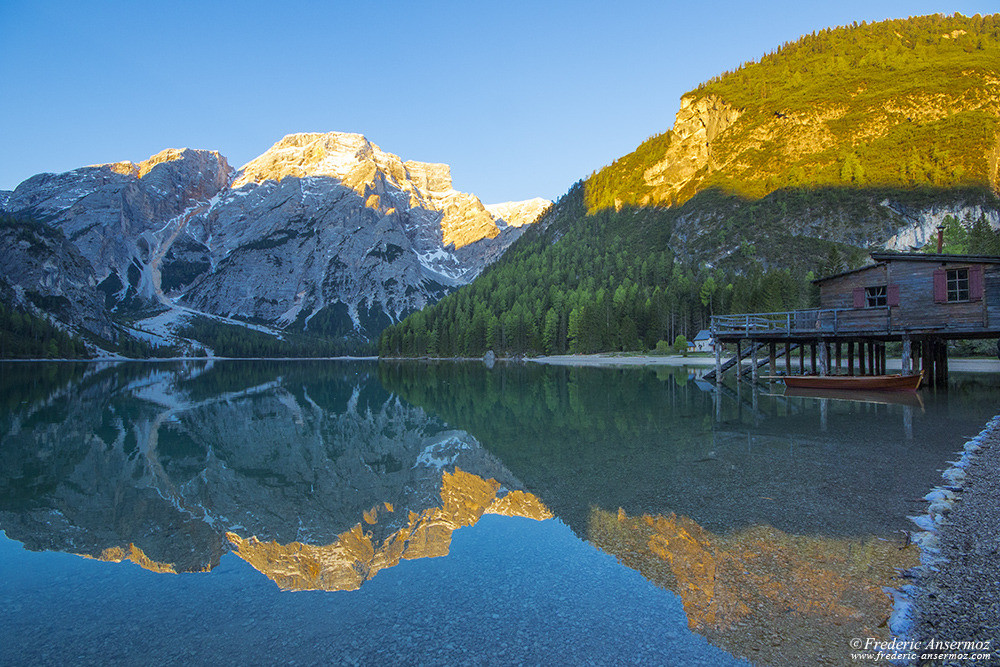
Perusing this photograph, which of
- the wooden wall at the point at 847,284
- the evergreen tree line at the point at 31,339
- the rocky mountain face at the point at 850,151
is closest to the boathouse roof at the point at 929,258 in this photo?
the wooden wall at the point at 847,284

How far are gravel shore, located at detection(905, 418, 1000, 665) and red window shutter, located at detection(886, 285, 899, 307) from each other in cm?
2694

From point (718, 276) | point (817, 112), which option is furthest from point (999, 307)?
point (817, 112)

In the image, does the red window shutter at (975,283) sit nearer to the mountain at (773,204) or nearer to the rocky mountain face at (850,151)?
the mountain at (773,204)

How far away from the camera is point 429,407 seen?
3691cm

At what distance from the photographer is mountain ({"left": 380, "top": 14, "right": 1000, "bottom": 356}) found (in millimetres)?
118562

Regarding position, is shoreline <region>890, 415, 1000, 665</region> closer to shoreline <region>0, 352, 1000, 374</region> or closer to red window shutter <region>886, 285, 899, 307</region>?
red window shutter <region>886, 285, 899, 307</region>

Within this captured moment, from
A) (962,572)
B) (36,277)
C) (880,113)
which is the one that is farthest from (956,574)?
(36,277)

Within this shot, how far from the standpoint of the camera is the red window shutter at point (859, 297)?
36438 mm

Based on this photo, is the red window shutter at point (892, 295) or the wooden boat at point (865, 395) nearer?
the wooden boat at point (865, 395)

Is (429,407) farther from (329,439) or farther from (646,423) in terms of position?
(646,423)

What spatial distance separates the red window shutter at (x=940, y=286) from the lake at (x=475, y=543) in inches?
506

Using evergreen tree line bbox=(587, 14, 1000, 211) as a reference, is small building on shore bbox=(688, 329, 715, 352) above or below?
below

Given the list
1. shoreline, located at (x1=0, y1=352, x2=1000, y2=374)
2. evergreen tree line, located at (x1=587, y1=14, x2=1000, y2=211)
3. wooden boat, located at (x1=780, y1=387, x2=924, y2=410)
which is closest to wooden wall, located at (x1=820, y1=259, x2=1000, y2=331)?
wooden boat, located at (x1=780, y1=387, x2=924, y2=410)

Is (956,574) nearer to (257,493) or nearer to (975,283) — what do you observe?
(257,493)
